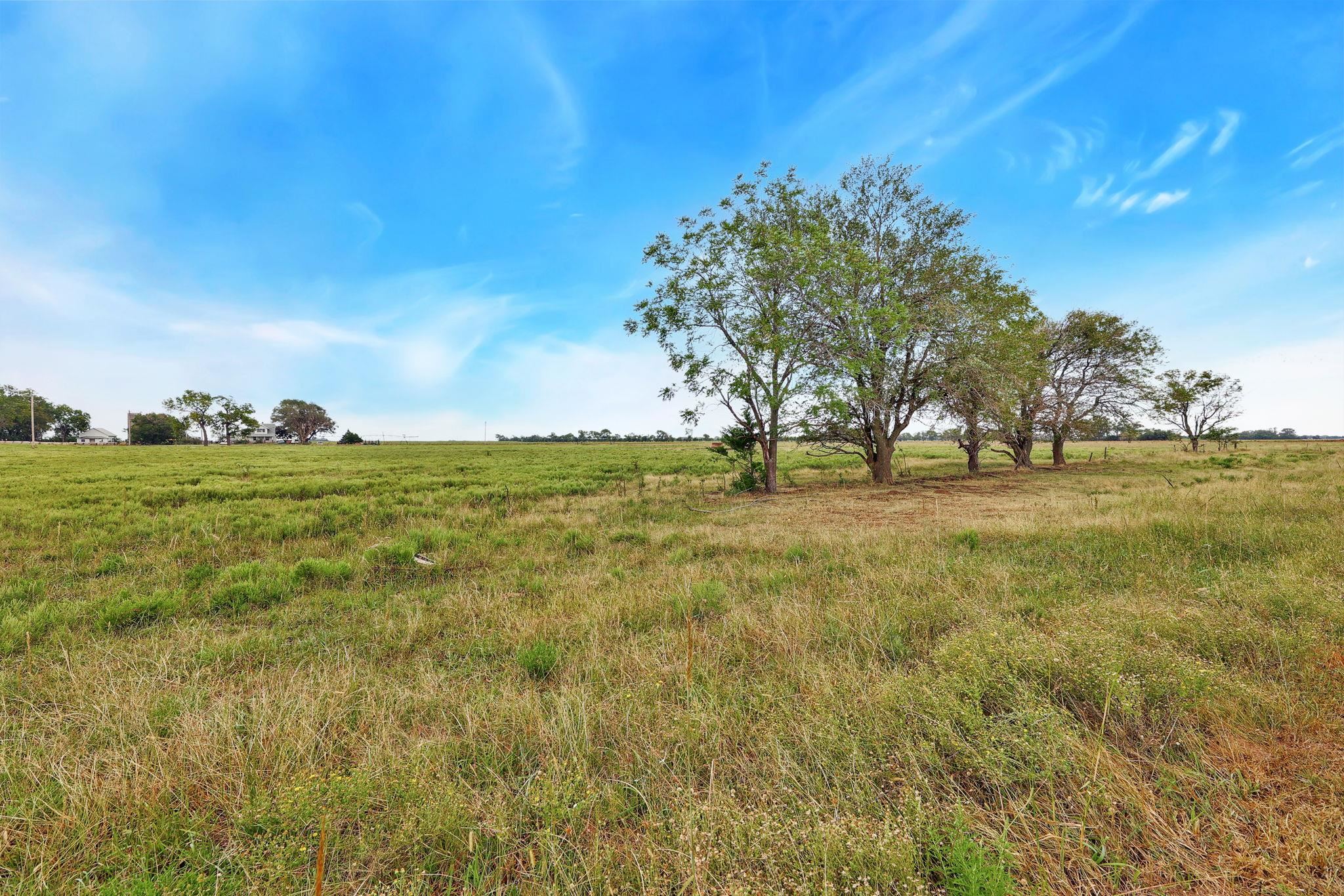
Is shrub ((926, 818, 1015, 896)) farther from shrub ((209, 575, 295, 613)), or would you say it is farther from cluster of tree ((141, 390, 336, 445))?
cluster of tree ((141, 390, 336, 445))

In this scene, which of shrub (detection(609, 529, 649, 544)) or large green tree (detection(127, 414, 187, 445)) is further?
large green tree (detection(127, 414, 187, 445))

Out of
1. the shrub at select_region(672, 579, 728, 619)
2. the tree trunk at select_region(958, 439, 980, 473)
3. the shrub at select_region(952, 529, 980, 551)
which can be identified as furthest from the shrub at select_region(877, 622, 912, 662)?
the tree trunk at select_region(958, 439, 980, 473)

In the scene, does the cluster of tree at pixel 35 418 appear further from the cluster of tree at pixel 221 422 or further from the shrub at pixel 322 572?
the shrub at pixel 322 572

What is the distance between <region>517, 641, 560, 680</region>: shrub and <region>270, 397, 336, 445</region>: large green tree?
168 meters

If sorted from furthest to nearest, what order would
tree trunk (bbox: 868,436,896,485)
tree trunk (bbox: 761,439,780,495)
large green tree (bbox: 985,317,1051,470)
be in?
tree trunk (bbox: 868,436,896,485) < large green tree (bbox: 985,317,1051,470) < tree trunk (bbox: 761,439,780,495)

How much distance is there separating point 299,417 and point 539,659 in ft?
570

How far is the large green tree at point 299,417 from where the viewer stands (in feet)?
458

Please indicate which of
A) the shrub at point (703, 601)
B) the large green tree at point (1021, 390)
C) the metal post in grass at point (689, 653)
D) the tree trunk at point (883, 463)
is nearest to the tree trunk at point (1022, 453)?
the large green tree at point (1021, 390)

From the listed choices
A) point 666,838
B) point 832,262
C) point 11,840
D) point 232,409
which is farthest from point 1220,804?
point 232,409

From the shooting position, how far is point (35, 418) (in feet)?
422

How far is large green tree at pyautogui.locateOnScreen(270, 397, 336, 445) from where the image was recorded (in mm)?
139625

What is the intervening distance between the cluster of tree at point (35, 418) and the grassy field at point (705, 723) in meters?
185

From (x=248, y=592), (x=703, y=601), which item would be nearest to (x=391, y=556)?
(x=248, y=592)

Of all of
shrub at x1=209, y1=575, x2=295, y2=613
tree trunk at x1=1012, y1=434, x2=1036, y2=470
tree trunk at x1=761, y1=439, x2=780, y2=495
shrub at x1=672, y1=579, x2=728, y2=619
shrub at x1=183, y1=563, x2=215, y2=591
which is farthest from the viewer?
tree trunk at x1=1012, y1=434, x2=1036, y2=470
